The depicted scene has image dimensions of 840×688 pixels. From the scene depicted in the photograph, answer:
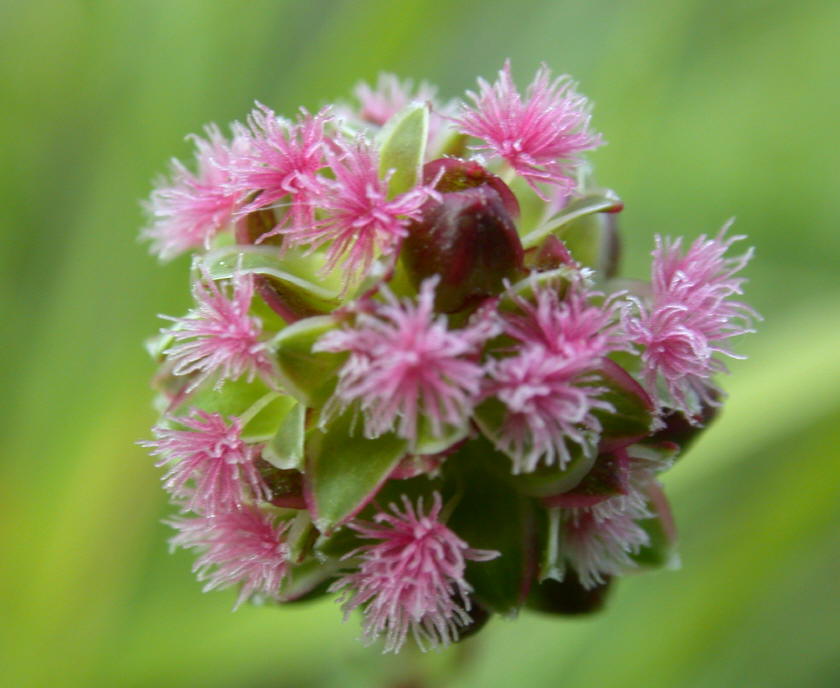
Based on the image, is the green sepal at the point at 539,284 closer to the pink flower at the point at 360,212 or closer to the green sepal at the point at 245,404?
the pink flower at the point at 360,212

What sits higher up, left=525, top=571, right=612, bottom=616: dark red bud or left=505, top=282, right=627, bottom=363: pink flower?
left=505, top=282, right=627, bottom=363: pink flower

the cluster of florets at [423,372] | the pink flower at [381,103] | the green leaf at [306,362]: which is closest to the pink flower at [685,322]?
the cluster of florets at [423,372]

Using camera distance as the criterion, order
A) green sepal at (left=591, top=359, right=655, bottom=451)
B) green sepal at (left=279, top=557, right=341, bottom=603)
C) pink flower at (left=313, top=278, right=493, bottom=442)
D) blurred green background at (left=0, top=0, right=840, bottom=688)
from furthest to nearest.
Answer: blurred green background at (left=0, top=0, right=840, bottom=688) → green sepal at (left=279, top=557, right=341, bottom=603) → green sepal at (left=591, top=359, right=655, bottom=451) → pink flower at (left=313, top=278, right=493, bottom=442)

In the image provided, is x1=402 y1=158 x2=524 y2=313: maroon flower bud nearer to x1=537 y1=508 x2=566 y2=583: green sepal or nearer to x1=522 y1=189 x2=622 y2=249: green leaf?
x1=522 y1=189 x2=622 y2=249: green leaf

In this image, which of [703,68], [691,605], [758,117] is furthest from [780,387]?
[703,68]

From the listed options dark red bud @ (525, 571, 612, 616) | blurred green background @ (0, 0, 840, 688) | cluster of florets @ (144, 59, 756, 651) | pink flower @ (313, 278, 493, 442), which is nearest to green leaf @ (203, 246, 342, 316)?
cluster of florets @ (144, 59, 756, 651)

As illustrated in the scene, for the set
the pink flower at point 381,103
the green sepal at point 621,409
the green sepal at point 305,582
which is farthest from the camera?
the pink flower at point 381,103
